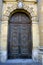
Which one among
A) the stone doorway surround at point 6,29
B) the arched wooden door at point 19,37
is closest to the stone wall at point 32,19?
the stone doorway surround at point 6,29

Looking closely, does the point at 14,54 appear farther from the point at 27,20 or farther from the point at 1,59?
the point at 27,20

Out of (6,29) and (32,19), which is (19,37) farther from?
(32,19)

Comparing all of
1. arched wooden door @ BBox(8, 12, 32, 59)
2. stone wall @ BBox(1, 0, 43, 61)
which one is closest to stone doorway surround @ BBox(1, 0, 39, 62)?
stone wall @ BBox(1, 0, 43, 61)

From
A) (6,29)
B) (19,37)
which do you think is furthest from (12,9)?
(19,37)

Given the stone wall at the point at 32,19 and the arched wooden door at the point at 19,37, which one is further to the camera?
the arched wooden door at the point at 19,37

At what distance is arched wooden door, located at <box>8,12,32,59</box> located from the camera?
7484 mm

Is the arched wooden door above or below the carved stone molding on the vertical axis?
below

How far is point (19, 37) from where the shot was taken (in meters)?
7.56

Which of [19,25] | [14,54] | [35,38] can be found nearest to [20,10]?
[19,25]

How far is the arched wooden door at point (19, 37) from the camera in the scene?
7484 mm

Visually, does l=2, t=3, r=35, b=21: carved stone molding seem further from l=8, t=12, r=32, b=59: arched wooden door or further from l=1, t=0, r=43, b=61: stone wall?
l=8, t=12, r=32, b=59: arched wooden door

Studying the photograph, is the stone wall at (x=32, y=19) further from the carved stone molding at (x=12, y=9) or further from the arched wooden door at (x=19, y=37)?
the arched wooden door at (x=19, y=37)

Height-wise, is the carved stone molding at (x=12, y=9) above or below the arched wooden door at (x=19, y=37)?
above

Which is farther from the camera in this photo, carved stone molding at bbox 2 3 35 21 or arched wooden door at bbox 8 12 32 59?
arched wooden door at bbox 8 12 32 59
